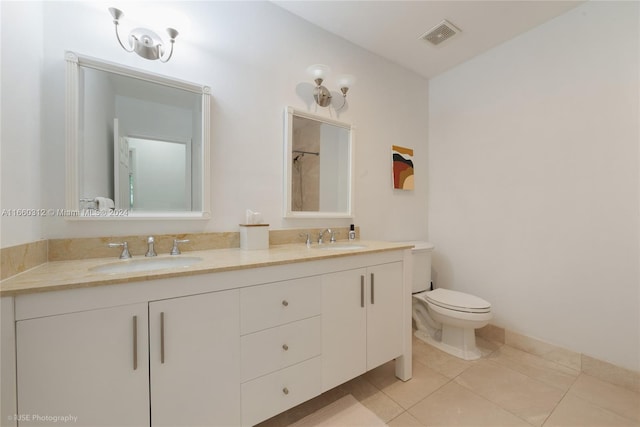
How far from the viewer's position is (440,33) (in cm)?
192

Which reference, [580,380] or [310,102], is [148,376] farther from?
[580,380]

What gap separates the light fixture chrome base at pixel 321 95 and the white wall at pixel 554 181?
1.38m

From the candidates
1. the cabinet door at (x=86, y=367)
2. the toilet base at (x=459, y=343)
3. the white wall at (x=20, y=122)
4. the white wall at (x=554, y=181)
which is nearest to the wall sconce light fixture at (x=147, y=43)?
the white wall at (x=20, y=122)

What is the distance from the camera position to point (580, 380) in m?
1.57

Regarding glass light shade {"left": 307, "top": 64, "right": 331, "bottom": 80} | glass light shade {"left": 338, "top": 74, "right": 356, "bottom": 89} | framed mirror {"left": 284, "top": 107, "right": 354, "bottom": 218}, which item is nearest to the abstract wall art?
framed mirror {"left": 284, "top": 107, "right": 354, "bottom": 218}

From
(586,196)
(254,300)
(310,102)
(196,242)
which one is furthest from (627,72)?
(196,242)

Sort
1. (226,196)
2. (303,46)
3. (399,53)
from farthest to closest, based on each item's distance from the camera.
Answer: (399,53), (303,46), (226,196)

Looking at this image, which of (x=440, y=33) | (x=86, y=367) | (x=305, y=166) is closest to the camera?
(x=86, y=367)

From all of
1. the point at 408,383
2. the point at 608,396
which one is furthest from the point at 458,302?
the point at 608,396

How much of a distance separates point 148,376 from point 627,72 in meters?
2.98

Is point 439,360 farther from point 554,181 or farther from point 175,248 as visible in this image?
point 175,248

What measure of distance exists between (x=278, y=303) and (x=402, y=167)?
1.80 m

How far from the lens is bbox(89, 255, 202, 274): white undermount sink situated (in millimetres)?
1091

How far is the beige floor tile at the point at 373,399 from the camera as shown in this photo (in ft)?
4.27
